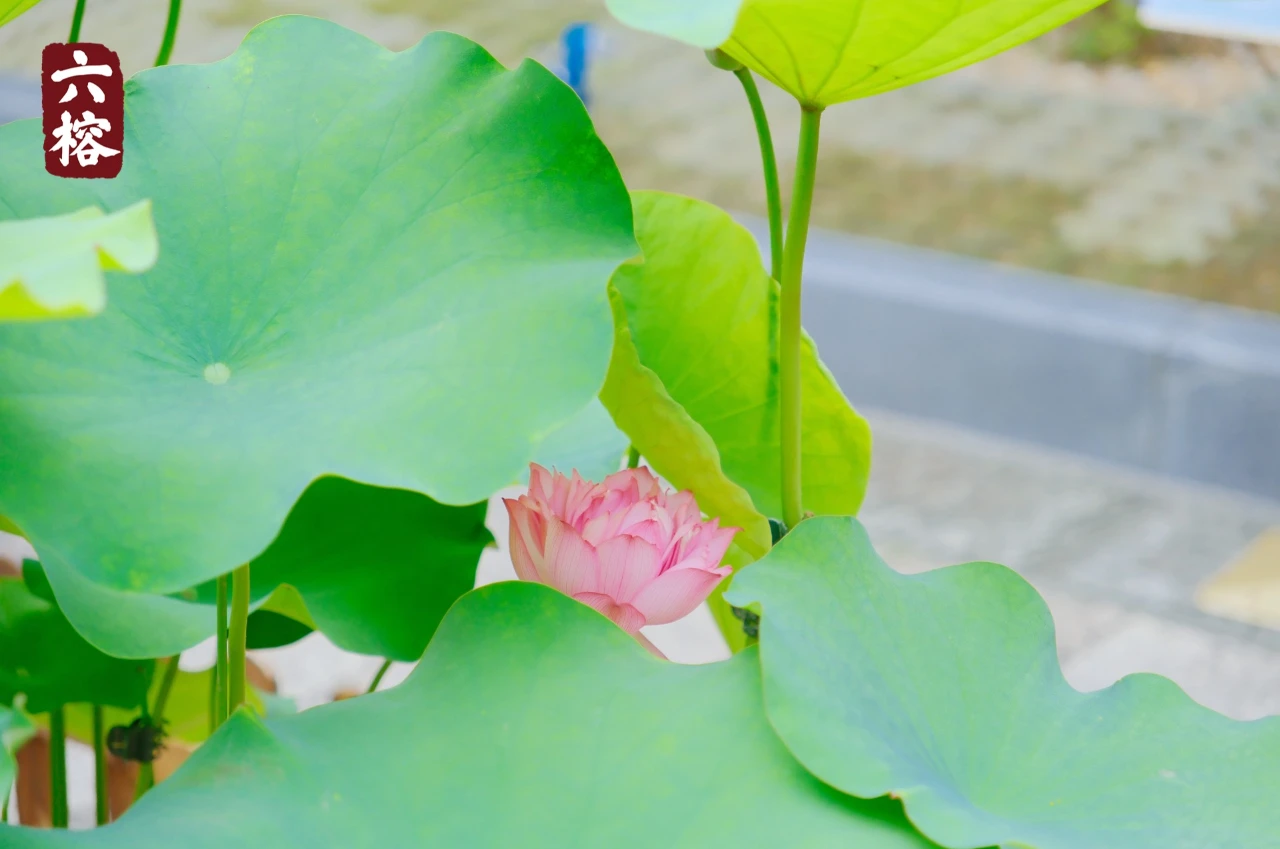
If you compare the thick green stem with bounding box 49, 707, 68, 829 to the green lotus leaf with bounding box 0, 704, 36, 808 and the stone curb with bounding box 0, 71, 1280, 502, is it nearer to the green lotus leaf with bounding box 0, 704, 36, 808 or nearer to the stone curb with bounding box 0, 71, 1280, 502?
the green lotus leaf with bounding box 0, 704, 36, 808

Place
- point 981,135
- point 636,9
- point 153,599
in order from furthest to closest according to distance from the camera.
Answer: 1. point 981,135
2. point 153,599
3. point 636,9

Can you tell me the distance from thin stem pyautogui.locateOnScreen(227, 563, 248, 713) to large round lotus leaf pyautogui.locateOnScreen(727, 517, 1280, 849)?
10cm

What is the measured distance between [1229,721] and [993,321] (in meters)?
2.07

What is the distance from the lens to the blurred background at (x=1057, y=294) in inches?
74.3

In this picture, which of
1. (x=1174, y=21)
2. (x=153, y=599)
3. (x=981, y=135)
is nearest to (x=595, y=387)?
(x=153, y=599)

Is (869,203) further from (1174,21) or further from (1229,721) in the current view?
(1229,721)

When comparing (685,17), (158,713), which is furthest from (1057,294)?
(685,17)

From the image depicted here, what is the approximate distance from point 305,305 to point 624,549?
0.09 meters

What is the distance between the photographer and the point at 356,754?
26cm

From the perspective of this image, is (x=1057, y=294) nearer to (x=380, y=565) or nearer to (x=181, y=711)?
(x=181, y=711)

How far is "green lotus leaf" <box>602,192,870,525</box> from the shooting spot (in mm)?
388

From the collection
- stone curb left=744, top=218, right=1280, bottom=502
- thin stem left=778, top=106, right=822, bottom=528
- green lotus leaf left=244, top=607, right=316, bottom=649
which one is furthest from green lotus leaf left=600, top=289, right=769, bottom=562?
stone curb left=744, top=218, right=1280, bottom=502

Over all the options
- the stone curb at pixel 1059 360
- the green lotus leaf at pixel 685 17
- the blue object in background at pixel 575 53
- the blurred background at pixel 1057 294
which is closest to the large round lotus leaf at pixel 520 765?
the green lotus leaf at pixel 685 17

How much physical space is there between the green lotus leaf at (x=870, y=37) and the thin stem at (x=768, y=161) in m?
0.01
